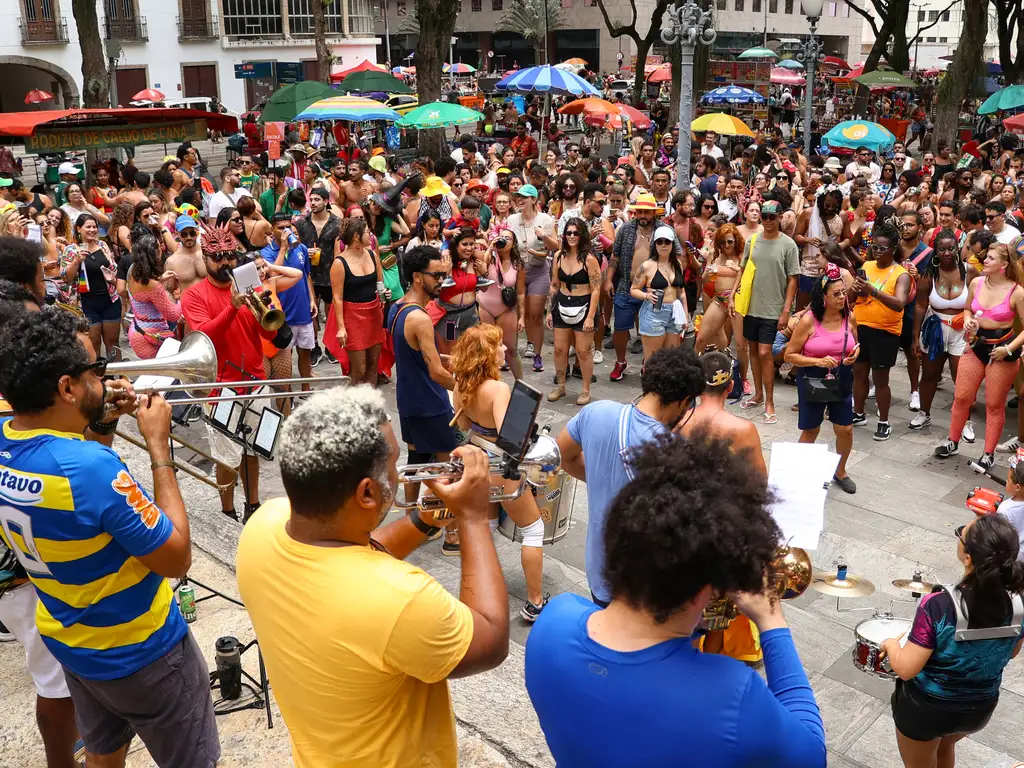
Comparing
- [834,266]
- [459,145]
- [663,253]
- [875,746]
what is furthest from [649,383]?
[459,145]

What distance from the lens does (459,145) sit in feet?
65.7

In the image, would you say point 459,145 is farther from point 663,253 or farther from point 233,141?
point 663,253

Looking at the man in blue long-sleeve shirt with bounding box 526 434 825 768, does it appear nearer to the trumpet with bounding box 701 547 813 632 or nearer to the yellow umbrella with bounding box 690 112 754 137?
the trumpet with bounding box 701 547 813 632

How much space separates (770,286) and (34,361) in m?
6.61

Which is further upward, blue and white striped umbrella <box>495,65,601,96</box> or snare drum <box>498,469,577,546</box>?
blue and white striped umbrella <box>495,65,601,96</box>

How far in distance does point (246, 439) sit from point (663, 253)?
14.8ft

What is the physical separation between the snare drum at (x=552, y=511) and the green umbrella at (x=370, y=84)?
17.1 meters

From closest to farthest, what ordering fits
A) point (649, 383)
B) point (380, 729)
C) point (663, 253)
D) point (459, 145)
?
1. point (380, 729)
2. point (649, 383)
3. point (663, 253)
4. point (459, 145)

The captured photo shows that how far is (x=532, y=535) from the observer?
16.6 ft

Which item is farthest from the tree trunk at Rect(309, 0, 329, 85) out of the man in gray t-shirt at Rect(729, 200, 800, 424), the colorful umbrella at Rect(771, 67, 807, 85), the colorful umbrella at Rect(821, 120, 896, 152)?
the man in gray t-shirt at Rect(729, 200, 800, 424)

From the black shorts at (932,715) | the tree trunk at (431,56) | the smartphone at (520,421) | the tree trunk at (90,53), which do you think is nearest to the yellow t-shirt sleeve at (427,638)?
the smartphone at (520,421)

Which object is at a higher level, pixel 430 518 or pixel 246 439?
pixel 430 518

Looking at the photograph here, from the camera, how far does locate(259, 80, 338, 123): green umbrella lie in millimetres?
18688

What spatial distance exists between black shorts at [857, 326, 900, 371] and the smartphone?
18.2 ft
